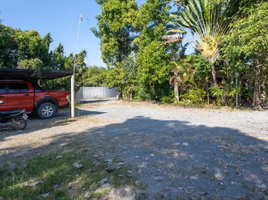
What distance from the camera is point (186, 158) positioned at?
3.47 metres

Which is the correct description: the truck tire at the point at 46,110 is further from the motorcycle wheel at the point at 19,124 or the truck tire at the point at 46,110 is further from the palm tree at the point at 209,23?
the palm tree at the point at 209,23

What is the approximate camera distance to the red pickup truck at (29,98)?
761cm

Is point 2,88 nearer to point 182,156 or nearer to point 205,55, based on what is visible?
point 182,156

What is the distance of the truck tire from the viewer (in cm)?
848

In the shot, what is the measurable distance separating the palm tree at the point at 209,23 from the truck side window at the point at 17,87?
10.7 m

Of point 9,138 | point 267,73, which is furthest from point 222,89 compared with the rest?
point 9,138

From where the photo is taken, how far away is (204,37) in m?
12.4

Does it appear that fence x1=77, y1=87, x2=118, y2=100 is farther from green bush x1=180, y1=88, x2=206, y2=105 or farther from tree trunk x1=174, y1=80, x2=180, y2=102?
green bush x1=180, y1=88, x2=206, y2=105

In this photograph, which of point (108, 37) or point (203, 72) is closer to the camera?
point (203, 72)

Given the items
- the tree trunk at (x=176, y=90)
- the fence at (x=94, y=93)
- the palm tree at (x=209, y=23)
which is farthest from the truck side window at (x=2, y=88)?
the fence at (x=94, y=93)

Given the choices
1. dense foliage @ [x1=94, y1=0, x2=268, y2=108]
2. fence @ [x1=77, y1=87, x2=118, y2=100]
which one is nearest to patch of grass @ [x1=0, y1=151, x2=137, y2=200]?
dense foliage @ [x1=94, y1=0, x2=268, y2=108]

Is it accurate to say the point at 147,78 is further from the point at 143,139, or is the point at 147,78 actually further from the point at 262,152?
the point at 262,152

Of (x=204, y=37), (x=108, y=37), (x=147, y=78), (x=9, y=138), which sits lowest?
(x=9, y=138)

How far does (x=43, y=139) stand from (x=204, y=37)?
1167cm
